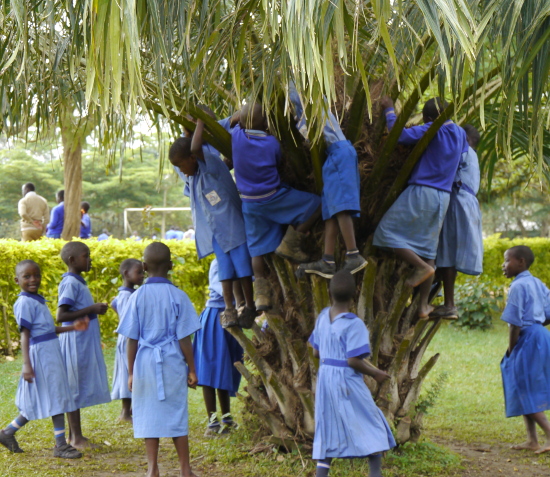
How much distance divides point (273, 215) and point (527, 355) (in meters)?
2.31

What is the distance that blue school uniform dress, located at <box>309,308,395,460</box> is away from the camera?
13.4 feet

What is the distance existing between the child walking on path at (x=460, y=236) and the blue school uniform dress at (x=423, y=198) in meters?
0.24

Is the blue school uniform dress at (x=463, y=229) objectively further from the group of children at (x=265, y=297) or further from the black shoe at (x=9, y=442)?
the black shoe at (x=9, y=442)

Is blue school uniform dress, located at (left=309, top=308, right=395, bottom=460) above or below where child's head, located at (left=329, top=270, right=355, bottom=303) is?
below

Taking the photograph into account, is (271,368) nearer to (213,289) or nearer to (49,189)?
(213,289)

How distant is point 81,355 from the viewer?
214 inches

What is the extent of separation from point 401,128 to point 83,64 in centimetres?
212

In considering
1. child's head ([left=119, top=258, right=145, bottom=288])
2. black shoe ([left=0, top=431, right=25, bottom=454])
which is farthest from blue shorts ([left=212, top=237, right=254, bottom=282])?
black shoe ([left=0, top=431, right=25, bottom=454])

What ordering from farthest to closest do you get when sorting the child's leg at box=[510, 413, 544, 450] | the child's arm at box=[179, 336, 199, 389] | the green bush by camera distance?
the green bush, the child's leg at box=[510, 413, 544, 450], the child's arm at box=[179, 336, 199, 389]

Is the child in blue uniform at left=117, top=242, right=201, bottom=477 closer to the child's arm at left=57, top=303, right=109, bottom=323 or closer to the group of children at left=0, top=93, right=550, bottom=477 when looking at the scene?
the group of children at left=0, top=93, right=550, bottom=477

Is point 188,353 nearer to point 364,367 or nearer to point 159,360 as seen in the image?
point 159,360

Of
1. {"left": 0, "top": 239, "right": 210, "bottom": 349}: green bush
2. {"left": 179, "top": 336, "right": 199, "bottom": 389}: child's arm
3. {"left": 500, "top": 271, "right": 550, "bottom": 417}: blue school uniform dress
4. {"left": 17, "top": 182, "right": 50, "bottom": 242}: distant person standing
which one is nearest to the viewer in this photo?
{"left": 179, "top": 336, "right": 199, "bottom": 389}: child's arm

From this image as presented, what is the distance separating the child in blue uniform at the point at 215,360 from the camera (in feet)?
18.3

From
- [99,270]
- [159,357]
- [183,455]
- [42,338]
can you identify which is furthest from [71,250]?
[99,270]
